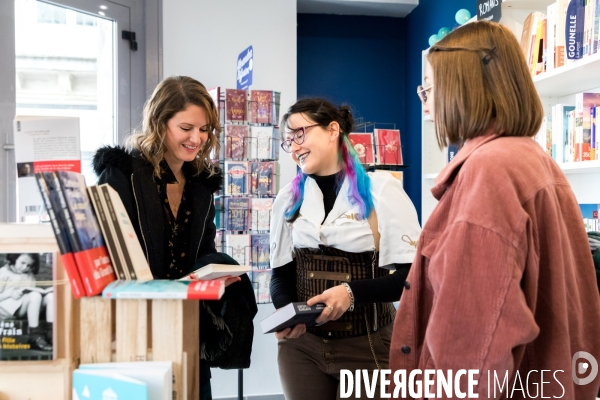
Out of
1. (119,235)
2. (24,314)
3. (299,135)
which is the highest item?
(299,135)

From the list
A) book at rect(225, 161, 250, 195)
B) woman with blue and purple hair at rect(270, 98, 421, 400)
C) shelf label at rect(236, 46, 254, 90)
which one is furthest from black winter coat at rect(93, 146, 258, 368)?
shelf label at rect(236, 46, 254, 90)

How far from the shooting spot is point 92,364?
40.8 inches

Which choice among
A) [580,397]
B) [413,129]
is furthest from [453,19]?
[580,397]

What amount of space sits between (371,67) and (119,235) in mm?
4245

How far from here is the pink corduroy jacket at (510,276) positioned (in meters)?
0.97

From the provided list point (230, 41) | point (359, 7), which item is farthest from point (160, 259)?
point (359, 7)

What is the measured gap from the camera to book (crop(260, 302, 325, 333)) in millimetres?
1476

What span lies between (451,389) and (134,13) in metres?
3.92

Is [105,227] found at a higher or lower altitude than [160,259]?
higher

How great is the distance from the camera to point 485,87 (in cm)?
112

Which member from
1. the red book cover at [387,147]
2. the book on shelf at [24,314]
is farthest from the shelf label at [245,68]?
the book on shelf at [24,314]

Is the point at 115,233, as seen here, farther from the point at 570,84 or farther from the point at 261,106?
the point at 261,106

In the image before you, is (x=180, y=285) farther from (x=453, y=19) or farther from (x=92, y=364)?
(x=453, y=19)

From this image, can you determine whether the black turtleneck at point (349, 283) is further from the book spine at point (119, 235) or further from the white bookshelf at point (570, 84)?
the white bookshelf at point (570, 84)
